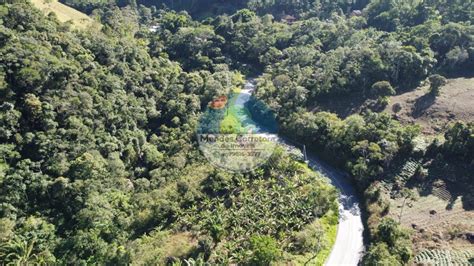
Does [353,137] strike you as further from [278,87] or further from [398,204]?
[278,87]

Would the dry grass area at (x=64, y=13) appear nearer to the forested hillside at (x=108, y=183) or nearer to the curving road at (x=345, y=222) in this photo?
the forested hillside at (x=108, y=183)

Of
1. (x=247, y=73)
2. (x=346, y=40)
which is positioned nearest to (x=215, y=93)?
(x=247, y=73)

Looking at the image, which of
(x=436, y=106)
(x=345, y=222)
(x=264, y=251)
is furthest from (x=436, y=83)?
(x=264, y=251)

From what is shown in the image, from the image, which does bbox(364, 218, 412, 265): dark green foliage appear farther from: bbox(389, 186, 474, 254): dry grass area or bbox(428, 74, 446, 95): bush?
bbox(428, 74, 446, 95): bush

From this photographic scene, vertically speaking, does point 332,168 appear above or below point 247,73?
below

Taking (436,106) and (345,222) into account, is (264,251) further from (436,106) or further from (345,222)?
(436,106)
